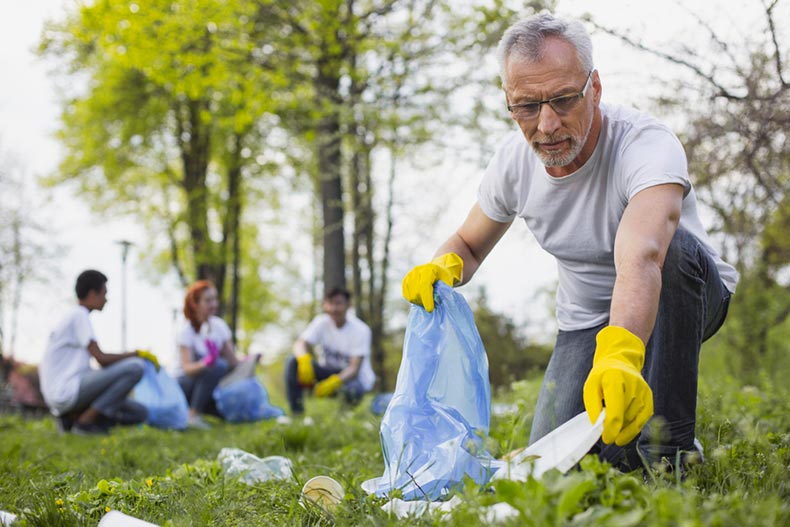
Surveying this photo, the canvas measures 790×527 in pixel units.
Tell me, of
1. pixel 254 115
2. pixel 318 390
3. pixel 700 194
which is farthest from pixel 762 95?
pixel 254 115

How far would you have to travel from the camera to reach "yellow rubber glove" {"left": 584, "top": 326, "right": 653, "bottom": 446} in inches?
70.3

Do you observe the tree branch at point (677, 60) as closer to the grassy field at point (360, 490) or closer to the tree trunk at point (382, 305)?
the grassy field at point (360, 490)

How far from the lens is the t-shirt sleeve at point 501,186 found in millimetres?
2742

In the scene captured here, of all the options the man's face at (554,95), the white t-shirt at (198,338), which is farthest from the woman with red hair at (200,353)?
the man's face at (554,95)

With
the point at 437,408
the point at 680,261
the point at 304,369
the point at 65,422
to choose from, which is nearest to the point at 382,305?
the point at 304,369

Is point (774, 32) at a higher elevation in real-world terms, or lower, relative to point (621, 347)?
higher

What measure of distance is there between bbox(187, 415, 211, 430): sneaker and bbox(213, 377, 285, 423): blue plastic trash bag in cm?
26

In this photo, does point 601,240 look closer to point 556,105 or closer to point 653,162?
point 653,162

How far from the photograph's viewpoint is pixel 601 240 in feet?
8.46

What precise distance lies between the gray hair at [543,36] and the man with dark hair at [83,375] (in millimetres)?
4644

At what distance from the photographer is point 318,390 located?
287 inches

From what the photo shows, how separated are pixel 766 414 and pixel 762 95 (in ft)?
5.04

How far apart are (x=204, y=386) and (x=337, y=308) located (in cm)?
145

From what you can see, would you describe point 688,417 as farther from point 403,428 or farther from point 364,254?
point 364,254
